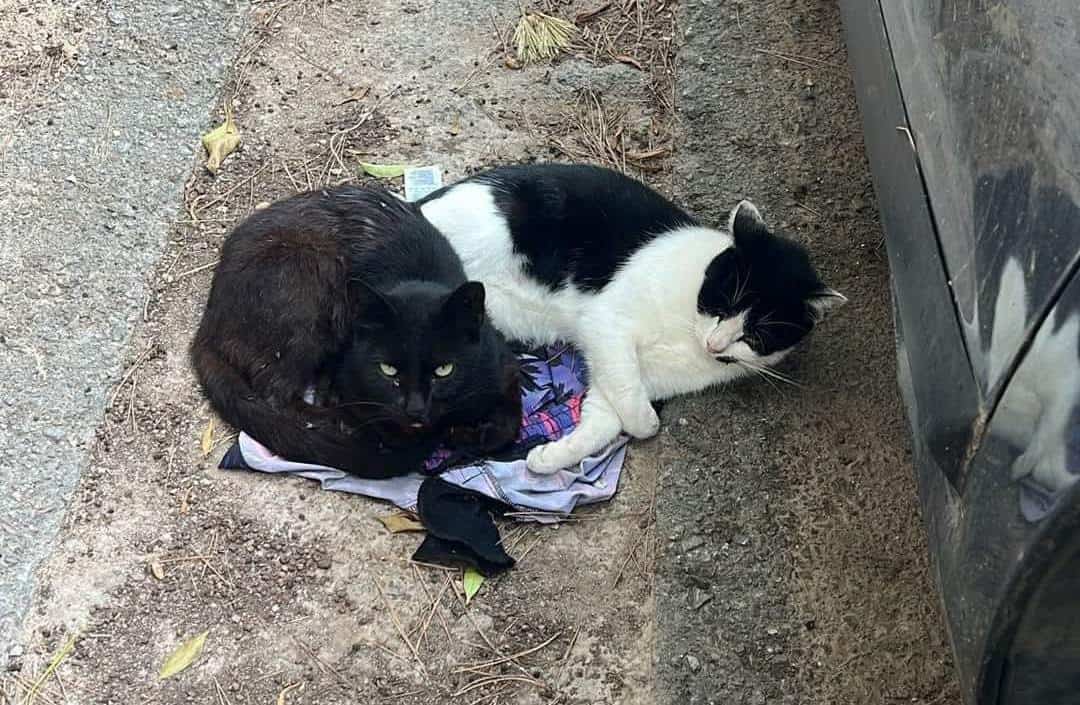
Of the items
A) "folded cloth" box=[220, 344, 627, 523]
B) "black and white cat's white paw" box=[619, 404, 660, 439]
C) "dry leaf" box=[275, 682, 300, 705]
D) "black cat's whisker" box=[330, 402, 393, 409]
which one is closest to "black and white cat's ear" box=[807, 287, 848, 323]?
"black and white cat's white paw" box=[619, 404, 660, 439]

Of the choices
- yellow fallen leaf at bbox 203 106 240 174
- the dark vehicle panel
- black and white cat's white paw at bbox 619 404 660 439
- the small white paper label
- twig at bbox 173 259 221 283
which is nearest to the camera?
the dark vehicle panel

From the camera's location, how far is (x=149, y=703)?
2.79m

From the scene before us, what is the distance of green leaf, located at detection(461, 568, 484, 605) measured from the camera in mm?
3023

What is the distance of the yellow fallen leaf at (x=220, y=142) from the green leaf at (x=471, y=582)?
6.94ft

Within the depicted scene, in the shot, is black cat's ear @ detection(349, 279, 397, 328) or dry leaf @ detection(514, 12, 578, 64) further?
dry leaf @ detection(514, 12, 578, 64)

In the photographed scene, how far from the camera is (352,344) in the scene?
3215 mm

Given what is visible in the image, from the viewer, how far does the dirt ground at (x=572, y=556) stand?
2836 mm

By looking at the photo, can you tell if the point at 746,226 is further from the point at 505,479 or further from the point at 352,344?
the point at 352,344

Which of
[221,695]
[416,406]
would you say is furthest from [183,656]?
[416,406]

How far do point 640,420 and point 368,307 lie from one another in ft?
3.15

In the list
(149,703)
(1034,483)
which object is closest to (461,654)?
(149,703)

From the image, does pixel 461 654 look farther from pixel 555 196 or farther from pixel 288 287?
pixel 555 196

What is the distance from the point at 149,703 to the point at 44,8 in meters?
3.53

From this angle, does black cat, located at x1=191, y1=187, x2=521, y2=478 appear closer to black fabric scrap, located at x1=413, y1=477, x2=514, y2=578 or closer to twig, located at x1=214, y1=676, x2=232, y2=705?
black fabric scrap, located at x1=413, y1=477, x2=514, y2=578
